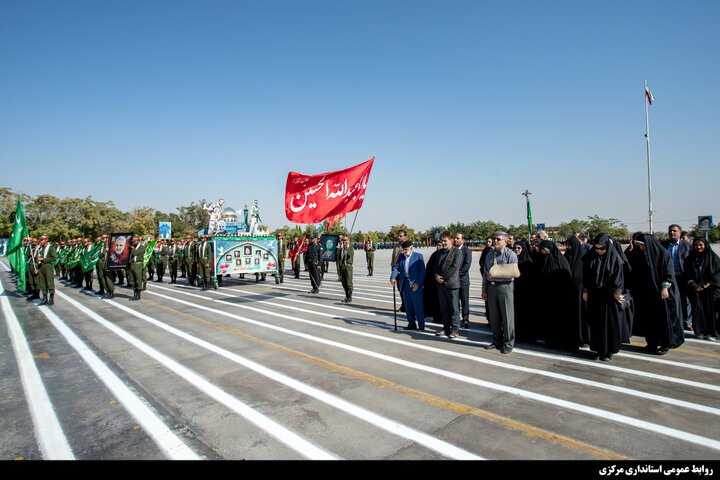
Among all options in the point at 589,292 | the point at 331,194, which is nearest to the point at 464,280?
the point at 589,292

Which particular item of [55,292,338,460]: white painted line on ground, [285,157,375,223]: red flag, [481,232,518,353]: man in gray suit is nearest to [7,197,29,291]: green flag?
[55,292,338,460]: white painted line on ground

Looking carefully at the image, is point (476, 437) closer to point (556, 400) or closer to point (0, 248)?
point (556, 400)

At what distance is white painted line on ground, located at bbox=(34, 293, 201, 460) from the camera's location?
327 centimetres

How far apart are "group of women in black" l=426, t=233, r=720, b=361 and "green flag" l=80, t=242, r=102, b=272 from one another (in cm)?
1457

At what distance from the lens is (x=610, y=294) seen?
18.0 feet

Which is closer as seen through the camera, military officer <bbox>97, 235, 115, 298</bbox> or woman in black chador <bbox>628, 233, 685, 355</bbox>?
woman in black chador <bbox>628, 233, 685, 355</bbox>

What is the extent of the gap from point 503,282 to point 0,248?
83.8 metres

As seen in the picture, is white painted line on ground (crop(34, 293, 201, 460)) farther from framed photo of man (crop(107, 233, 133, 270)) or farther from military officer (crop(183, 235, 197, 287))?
military officer (crop(183, 235, 197, 287))

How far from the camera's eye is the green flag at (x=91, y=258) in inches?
555

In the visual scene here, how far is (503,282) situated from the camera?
20.2 feet

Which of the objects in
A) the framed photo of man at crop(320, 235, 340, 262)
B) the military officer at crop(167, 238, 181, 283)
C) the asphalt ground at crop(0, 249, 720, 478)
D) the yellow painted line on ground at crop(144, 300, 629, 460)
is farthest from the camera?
the military officer at crop(167, 238, 181, 283)

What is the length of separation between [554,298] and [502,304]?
37.5 inches

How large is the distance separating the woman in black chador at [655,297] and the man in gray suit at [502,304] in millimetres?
1925
